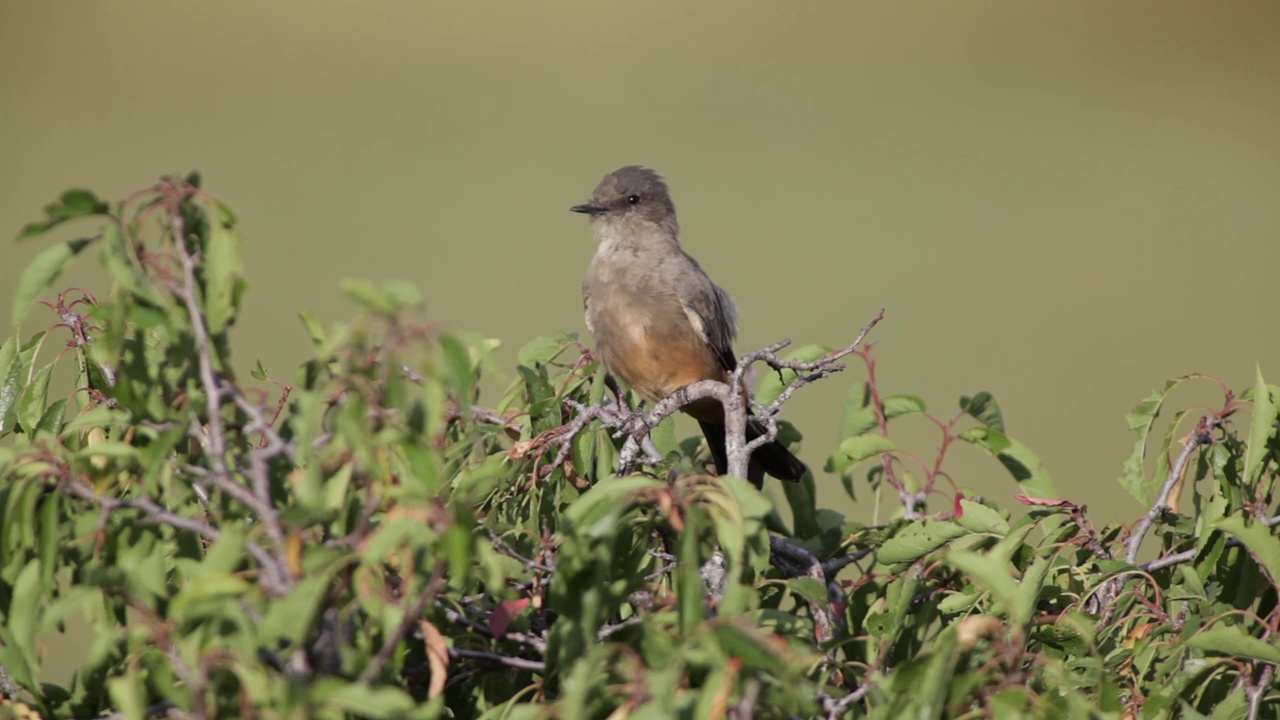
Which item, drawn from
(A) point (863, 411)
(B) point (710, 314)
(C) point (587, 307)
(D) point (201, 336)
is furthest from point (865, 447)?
(C) point (587, 307)

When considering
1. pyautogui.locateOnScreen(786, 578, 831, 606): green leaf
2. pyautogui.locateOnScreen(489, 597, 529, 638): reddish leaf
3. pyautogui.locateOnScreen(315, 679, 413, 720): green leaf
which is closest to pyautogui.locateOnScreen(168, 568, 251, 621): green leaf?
pyautogui.locateOnScreen(315, 679, 413, 720): green leaf

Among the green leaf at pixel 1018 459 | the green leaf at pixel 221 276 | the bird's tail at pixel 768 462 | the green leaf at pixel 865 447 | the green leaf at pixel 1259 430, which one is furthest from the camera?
the bird's tail at pixel 768 462

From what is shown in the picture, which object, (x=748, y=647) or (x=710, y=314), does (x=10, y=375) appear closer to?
(x=748, y=647)

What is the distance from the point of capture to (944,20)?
22.4m

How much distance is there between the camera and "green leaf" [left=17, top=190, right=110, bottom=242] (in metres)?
1.62

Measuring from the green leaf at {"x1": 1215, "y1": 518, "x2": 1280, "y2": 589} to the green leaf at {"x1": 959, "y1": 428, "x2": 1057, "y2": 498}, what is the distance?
84cm

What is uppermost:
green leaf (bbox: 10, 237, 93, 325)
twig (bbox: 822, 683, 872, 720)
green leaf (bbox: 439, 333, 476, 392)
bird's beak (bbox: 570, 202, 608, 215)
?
bird's beak (bbox: 570, 202, 608, 215)

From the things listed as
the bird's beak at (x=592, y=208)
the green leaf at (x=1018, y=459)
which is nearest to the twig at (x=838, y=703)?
the green leaf at (x=1018, y=459)

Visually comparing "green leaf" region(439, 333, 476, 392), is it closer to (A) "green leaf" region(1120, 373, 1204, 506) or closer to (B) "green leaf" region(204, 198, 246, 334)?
(B) "green leaf" region(204, 198, 246, 334)

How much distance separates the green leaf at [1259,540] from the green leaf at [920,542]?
50 cm

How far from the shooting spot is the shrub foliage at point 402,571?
1.55 metres

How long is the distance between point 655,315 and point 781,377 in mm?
1813

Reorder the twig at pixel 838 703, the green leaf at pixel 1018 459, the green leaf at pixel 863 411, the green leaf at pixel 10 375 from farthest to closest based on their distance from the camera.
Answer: the green leaf at pixel 863 411, the green leaf at pixel 1018 459, the green leaf at pixel 10 375, the twig at pixel 838 703

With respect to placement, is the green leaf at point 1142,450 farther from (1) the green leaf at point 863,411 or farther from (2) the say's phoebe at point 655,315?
(2) the say's phoebe at point 655,315
